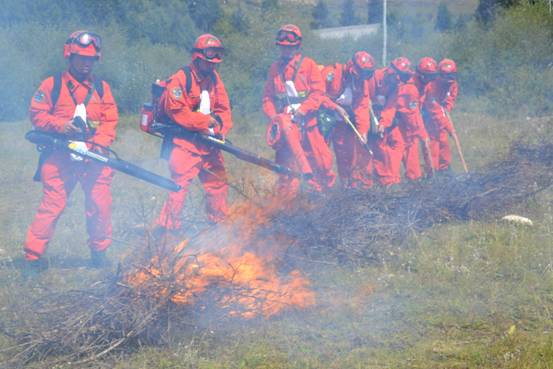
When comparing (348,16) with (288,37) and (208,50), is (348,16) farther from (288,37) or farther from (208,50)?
(208,50)

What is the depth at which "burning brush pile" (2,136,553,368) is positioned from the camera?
4668 mm

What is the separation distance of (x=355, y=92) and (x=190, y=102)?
2994mm

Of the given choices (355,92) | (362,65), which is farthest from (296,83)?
(355,92)

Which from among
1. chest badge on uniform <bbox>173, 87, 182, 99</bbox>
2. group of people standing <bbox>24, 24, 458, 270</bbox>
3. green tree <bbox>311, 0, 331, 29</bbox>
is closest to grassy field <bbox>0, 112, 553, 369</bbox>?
group of people standing <bbox>24, 24, 458, 270</bbox>

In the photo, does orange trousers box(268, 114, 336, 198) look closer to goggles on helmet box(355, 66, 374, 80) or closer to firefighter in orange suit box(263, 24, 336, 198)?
firefighter in orange suit box(263, 24, 336, 198)

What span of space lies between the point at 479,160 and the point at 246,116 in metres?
9.80

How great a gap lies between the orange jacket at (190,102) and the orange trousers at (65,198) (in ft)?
2.71

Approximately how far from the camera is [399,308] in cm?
559

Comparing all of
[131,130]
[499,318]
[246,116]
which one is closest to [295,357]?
[499,318]

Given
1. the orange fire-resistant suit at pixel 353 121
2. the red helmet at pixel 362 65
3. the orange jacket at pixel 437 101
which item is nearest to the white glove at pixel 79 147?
the orange fire-resistant suit at pixel 353 121

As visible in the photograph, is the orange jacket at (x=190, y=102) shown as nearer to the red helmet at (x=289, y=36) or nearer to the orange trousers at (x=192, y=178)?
the orange trousers at (x=192, y=178)

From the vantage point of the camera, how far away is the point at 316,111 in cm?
886

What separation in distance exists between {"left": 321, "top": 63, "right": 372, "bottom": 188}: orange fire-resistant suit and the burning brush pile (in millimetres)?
1694

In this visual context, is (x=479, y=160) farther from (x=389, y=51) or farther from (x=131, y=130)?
(x=389, y=51)
